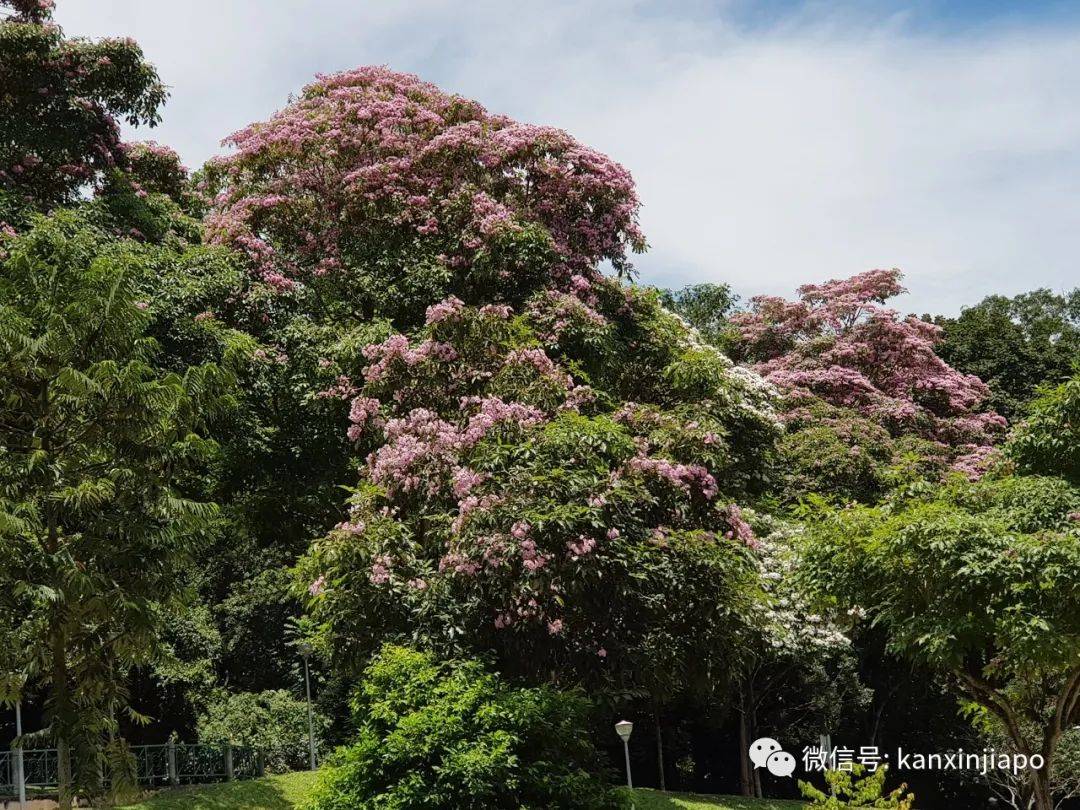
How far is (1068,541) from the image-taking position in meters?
13.0

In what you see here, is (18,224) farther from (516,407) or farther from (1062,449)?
(1062,449)

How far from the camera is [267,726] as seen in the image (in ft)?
72.4

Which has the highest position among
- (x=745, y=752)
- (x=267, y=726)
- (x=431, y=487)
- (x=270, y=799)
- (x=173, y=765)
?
(x=431, y=487)

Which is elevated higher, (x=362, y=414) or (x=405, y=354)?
(x=405, y=354)

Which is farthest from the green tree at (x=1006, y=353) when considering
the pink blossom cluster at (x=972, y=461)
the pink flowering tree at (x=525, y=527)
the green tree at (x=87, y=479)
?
the green tree at (x=87, y=479)

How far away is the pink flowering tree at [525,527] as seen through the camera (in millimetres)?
13477

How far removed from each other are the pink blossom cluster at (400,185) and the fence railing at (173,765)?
848cm

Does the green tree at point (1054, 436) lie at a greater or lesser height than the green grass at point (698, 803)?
greater

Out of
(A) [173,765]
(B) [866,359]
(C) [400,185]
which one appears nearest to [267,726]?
(A) [173,765]

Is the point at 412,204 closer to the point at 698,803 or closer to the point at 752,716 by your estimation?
the point at 698,803

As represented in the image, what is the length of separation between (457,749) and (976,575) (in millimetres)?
6751

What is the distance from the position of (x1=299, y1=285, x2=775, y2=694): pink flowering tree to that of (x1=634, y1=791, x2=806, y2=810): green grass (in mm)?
2937

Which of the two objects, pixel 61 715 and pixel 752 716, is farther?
pixel 752 716

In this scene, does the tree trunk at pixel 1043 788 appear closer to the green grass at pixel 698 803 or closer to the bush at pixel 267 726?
the green grass at pixel 698 803
